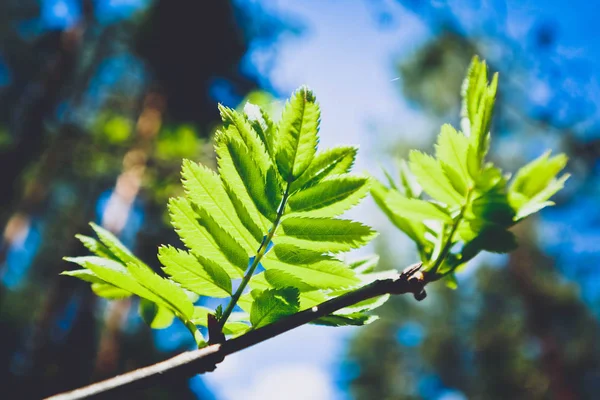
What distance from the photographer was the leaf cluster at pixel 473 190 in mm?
663

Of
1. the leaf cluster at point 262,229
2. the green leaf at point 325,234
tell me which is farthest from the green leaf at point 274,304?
the green leaf at point 325,234

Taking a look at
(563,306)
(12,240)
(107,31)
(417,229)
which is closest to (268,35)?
(107,31)

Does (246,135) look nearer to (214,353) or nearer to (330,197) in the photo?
(330,197)

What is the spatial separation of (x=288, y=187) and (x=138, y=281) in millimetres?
271

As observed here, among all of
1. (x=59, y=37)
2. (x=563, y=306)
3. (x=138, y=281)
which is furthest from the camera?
(x=563, y=306)

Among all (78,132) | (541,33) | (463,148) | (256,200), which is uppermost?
(541,33)

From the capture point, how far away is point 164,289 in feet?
1.99

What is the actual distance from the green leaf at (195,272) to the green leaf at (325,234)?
12cm

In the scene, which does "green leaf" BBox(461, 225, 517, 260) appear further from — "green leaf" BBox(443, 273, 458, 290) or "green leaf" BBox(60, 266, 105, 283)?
"green leaf" BBox(60, 266, 105, 283)

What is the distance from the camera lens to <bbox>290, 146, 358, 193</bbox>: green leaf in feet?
2.18

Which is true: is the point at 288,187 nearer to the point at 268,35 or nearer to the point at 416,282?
the point at 416,282

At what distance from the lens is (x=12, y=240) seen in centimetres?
794

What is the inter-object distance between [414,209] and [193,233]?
1.23ft

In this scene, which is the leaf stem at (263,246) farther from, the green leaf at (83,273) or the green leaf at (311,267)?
the green leaf at (83,273)
